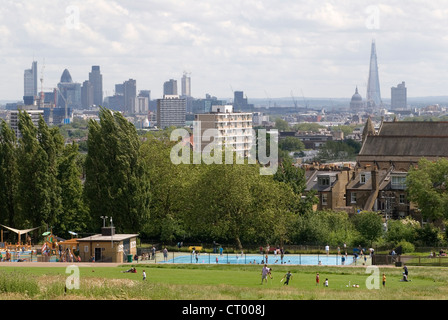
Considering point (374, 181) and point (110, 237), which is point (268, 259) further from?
point (374, 181)

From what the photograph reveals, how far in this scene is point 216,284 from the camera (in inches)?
2429

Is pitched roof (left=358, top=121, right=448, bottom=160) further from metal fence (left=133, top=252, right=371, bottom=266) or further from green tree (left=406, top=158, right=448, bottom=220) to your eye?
metal fence (left=133, top=252, right=371, bottom=266)

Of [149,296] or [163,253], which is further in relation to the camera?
[163,253]

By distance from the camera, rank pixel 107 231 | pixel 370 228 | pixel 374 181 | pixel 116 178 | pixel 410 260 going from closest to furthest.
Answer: pixel 410 260 < pixel 107 231 < pixel 116 178 < pixel 370 228 < pixel 374 181

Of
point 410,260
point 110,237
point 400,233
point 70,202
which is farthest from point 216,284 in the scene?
point 70,202

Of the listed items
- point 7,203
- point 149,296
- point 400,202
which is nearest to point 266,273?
point 149,296

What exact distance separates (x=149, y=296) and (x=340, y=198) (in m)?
64.1

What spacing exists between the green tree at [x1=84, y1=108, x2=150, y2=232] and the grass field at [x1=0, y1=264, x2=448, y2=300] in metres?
12.9

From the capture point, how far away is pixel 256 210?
294 ft

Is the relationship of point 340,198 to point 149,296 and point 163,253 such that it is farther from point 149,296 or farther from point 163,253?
point 149,296

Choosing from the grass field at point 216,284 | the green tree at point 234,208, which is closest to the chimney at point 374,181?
the green tree at point 234,208

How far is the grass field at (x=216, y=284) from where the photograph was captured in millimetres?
53500

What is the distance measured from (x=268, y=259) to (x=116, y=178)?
1690 centimetres
